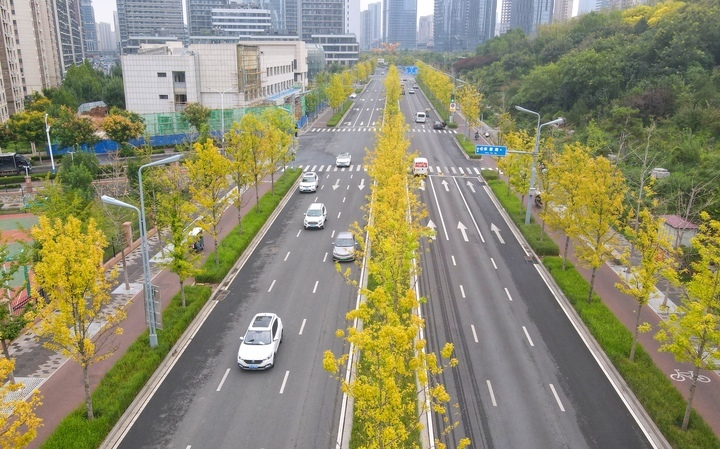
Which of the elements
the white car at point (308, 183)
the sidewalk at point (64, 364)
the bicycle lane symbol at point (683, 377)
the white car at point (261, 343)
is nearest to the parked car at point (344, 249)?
the sidewalk at point (64, 364)

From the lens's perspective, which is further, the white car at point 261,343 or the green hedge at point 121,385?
the white car at point 261,343

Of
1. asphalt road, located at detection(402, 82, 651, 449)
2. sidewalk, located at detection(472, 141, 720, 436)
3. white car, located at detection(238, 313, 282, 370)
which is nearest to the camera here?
asphalt road, located at detection(402, 82, 651, 449)

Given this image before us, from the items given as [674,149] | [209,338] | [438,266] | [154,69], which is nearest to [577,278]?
[438,266]

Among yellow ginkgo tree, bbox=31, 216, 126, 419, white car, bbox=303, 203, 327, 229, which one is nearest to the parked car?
white car, bbox=303, 203, 327, 229

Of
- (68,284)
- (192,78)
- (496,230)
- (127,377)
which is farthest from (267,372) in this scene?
(192,78)

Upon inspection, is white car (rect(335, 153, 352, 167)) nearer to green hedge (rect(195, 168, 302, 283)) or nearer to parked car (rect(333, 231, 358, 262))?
green hedge (rect(195, 168, 302, 283))

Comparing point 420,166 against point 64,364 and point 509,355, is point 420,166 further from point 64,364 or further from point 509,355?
point 64,364

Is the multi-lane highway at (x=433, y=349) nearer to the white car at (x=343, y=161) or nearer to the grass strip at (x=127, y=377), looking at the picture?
the grass strip at (x=127, y=377)
